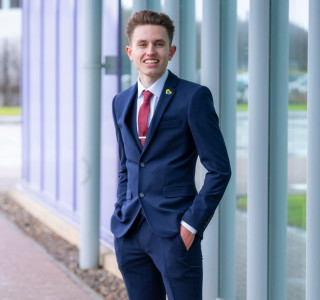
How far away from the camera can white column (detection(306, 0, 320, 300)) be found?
369 cm

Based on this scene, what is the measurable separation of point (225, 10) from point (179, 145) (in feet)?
6.31

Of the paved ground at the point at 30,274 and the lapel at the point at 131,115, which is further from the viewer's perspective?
the paved ground at the point at 30,274

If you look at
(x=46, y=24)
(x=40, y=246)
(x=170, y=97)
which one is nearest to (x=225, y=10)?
(x=170, y=97)

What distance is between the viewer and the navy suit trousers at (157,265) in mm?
2885

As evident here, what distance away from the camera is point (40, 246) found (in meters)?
7.38

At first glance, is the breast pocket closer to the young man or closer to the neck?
the young man

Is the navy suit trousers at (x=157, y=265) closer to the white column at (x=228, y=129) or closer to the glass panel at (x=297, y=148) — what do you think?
the glass panel at (x=297, y=148)

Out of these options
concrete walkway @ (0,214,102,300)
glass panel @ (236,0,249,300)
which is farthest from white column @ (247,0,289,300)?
concrete walkway @ (0,214,102,300)

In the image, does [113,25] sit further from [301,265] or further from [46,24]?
[301,265]

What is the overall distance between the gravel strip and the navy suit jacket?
2694 mm

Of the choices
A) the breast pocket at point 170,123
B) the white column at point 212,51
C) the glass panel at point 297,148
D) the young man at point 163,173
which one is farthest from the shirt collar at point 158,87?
the white column at point 212,51

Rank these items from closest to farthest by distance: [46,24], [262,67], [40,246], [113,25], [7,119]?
[262,67], [113,25], [40,246], [46,24], [7,119]

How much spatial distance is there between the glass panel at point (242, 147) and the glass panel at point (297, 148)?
0.31 meters

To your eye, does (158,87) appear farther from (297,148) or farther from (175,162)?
(297,148)
